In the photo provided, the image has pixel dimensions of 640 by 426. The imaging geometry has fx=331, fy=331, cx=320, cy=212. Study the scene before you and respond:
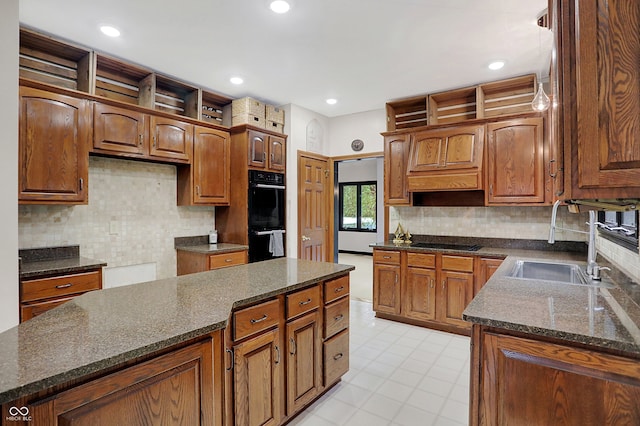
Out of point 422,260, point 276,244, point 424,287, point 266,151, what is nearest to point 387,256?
point 422,260

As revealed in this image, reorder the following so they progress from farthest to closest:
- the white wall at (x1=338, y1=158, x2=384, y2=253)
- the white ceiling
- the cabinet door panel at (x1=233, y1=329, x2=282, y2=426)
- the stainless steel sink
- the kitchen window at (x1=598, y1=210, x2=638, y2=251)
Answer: the white wall at (x1=338, y1=158, x2=384, y2=253) < the stainless steel sink < the white ceiling < the kitchen window at (x1=598, y1=210, x2=638, y2=251) < the cabinet door panel at (x1=233, y1=329, x2=282, y2=426)

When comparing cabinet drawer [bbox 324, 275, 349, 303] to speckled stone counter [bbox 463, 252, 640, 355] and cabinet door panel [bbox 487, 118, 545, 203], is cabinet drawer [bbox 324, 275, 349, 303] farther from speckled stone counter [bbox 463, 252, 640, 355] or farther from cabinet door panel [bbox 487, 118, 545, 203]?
cabinet door panel [bbox 487, 118, 545, 203]

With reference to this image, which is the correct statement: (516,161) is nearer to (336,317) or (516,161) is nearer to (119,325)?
(336,317)

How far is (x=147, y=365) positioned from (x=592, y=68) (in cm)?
178

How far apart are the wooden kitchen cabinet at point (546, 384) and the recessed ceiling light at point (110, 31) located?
3.26 m

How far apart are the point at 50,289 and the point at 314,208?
3178 millimetres

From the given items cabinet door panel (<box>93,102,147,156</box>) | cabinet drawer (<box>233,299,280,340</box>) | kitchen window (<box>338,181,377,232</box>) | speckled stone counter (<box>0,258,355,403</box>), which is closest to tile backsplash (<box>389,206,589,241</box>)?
speckled stone counter (<box>0,258,355,403</box>)

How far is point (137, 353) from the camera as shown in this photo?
1064 millimetres

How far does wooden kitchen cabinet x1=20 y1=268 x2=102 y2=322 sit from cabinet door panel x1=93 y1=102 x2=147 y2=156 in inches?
45.6

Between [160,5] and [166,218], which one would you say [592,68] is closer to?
[160,5]

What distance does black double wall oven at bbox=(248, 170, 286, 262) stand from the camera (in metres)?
4.04

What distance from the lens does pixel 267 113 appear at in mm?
4309

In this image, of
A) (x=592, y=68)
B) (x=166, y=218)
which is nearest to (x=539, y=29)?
(x=592, y=68)

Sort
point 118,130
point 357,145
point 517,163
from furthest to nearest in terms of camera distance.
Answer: point 357,145, point 517,163, point 118,130
